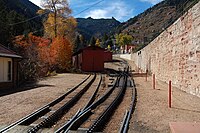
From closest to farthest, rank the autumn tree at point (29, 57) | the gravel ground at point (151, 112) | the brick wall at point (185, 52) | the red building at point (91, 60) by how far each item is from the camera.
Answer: the gravel ground at point (151, 112)
the brick wall at point (185, 52)
the autumn tree at point (29, 57)
the red building at point (91, 60)

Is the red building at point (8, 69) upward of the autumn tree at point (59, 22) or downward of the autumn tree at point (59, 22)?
downward

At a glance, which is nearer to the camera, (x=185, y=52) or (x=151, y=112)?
(x=151, y=112)

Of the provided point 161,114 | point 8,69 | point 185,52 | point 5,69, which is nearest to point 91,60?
point 8,69

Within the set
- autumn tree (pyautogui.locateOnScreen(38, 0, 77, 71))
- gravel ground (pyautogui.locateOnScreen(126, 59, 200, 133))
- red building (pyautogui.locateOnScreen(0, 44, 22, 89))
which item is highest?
autumn tree (pyautogui.locateOnScreen(38, 0, 77, 71))

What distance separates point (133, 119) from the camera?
29.1ft

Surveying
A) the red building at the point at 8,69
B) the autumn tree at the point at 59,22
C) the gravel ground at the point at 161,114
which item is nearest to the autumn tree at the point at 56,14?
the autumn tree at the point at 59,22

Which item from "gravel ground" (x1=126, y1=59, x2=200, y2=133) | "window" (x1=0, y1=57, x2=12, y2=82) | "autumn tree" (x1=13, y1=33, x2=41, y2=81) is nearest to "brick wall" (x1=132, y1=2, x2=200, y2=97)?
"gravel ground" (x1=126, y1=59, x2=200, y2=133)

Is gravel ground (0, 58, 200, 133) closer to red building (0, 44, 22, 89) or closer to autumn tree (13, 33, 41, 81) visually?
red building (0, 44, 22, 89)

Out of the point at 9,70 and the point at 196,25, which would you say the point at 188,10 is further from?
the point at 9,70

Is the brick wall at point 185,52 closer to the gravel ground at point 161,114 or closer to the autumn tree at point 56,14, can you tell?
the gravel ground at point 161,114

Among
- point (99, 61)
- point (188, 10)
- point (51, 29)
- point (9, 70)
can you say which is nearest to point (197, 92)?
point (188, 10)

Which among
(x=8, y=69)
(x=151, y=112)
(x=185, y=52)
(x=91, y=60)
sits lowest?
(x=151, y=112)

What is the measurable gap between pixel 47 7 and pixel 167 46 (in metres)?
27.8

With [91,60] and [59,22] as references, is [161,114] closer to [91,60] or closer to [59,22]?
[91,60]
